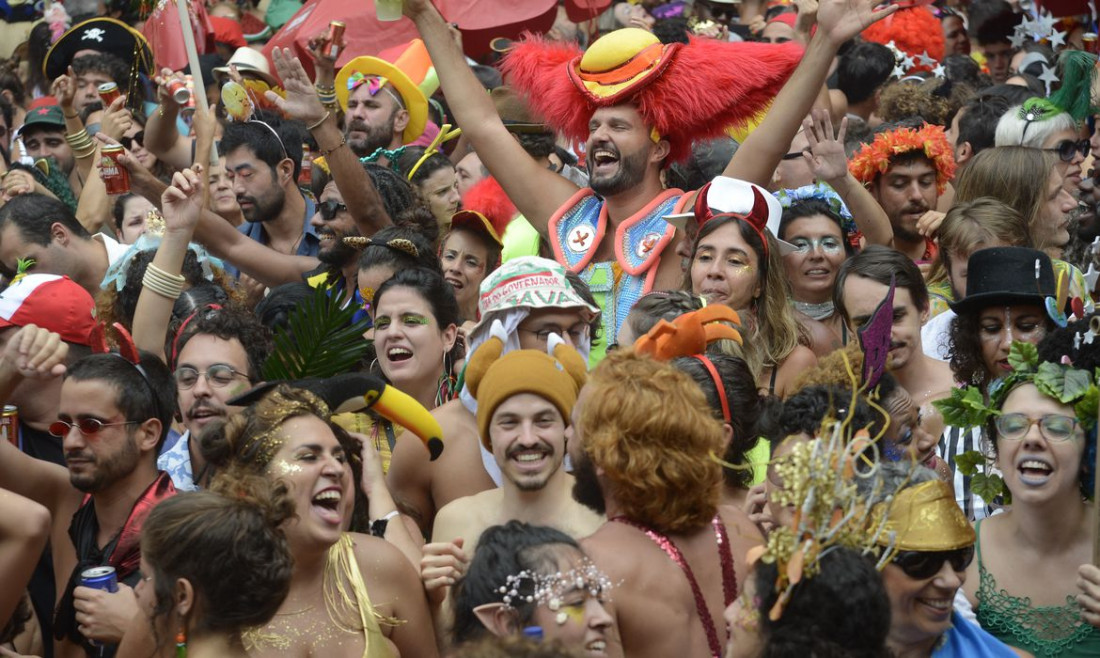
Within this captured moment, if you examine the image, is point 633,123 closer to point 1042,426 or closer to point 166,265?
point 166,265

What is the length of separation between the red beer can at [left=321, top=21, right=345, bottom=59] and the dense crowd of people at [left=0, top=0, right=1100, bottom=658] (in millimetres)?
16

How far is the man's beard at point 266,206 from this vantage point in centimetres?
764

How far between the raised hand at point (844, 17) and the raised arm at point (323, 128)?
215 centimetres

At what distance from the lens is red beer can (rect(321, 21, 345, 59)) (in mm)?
7364

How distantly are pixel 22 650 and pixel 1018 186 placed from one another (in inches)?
173

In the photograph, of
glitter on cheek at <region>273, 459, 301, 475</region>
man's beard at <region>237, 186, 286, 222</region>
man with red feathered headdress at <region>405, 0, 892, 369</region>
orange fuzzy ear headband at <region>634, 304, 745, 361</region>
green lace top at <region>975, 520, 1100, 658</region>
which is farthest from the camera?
man's beard at <region>237, 186, 286, 222</region>

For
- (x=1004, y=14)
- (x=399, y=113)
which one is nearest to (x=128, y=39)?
(x=399, y=113)

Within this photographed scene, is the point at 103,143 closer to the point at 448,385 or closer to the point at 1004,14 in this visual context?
the point at 448,385

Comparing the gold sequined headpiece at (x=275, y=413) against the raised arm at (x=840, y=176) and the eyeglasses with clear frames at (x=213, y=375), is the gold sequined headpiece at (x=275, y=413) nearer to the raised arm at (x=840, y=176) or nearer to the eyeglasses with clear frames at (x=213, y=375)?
the eyeglasses with clear frames at (x=213, y=375)

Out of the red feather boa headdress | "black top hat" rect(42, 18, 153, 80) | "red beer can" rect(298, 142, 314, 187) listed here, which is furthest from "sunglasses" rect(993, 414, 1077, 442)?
"black top hat" rect(42, 18, 153, 80)

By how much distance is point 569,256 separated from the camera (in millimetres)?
6133

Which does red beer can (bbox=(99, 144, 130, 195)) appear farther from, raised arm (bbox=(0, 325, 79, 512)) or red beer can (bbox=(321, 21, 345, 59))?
raised arm (bbox=(0, 325, 79, 512))

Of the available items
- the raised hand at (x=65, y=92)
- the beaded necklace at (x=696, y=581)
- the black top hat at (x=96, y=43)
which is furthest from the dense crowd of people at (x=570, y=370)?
the black top hat at (x=96, y=43)

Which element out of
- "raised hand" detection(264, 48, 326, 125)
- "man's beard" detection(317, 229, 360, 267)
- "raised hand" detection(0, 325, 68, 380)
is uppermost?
"raised hand" detection(264, 48, 326, 125)
